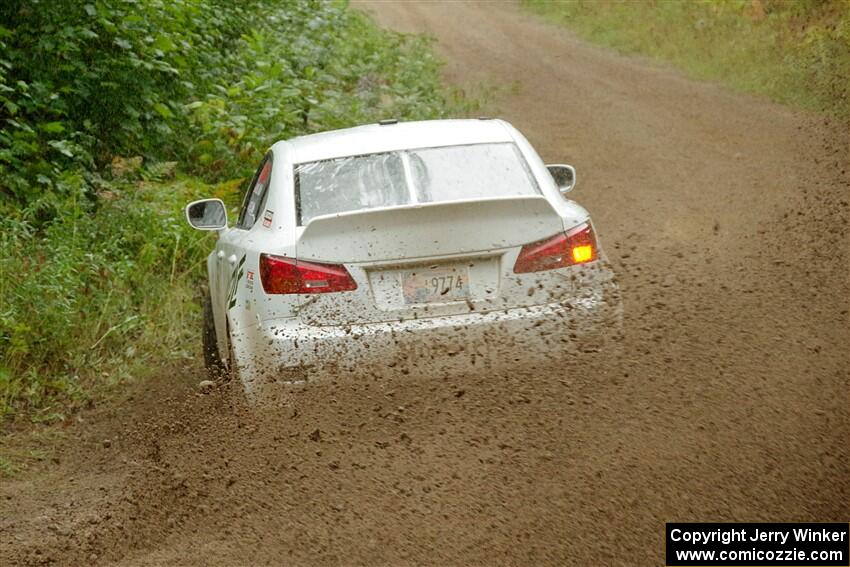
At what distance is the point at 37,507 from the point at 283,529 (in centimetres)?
149

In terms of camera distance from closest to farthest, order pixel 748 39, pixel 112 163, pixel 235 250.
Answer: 1. pixel 235 250
2. pixel 112 163
3. pixel 748 39

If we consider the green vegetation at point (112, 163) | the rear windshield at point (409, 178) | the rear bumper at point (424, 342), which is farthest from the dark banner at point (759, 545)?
the green vegetation at point (112, 163)

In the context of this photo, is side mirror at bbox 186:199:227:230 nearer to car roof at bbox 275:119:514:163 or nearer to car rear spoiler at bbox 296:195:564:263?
car roof at bbox 275:119:514:163

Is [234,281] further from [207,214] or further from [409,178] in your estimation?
[207,214]

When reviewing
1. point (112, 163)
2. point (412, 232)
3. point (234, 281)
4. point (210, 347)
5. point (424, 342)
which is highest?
point (412, 232)

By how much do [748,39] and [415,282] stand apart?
57.5 ft

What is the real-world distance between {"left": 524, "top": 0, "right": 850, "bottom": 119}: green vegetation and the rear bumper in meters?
11.8

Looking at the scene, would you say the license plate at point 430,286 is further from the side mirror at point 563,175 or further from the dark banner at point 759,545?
the side mirror at point 563,175

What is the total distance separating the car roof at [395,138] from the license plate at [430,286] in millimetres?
935

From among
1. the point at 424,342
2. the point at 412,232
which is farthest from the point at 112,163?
the point at 424,342

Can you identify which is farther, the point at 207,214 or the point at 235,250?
the point at 207,214

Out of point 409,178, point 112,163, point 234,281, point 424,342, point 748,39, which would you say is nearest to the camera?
point 424,342

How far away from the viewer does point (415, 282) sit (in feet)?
16.4

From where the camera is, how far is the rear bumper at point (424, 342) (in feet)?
16.3
